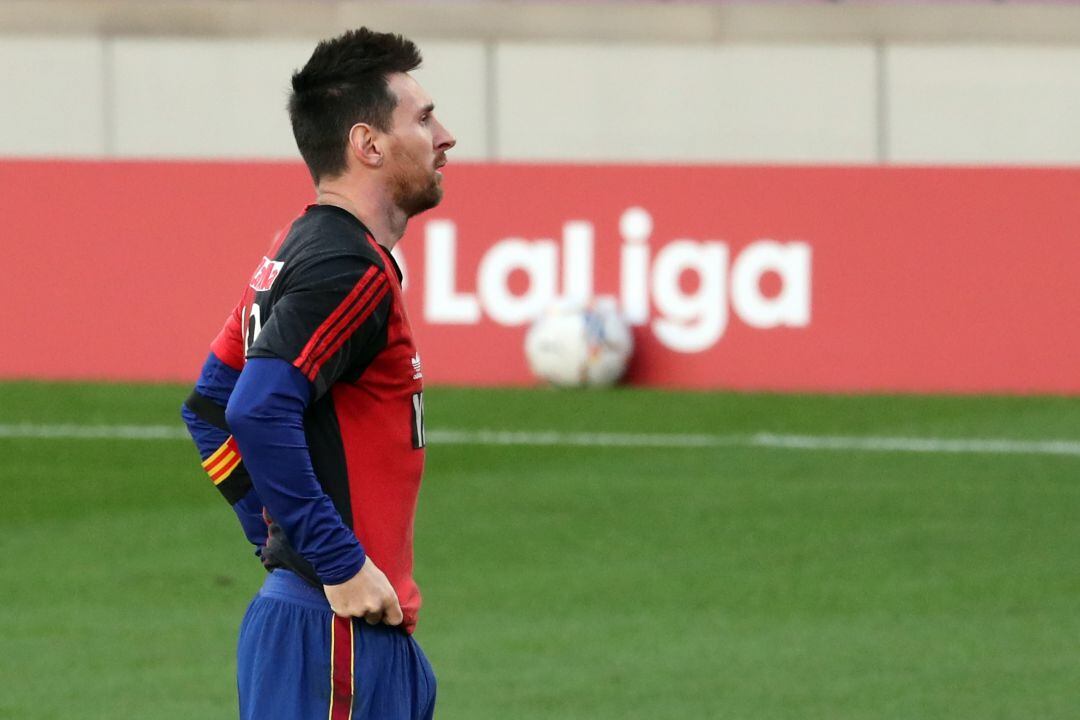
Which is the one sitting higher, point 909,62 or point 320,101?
point 909,62

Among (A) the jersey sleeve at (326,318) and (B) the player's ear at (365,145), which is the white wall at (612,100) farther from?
(A) the jersey sleeve at (326,318)

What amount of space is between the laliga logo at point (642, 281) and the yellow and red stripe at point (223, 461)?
10.8 metres

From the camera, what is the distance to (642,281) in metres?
15.1

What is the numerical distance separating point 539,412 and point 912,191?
9.84ft

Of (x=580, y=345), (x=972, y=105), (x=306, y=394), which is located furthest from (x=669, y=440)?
(x=972, y=105)

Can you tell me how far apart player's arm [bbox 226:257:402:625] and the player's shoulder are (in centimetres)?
1

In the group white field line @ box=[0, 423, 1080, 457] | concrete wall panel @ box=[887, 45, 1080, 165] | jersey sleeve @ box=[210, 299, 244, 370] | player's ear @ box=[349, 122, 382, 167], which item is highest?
concrete wall panel @ box=[887, 45, 1080, 165]

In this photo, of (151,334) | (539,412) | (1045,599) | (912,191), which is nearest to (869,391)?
(912,191)

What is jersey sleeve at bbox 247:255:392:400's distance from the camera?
11.7 ft

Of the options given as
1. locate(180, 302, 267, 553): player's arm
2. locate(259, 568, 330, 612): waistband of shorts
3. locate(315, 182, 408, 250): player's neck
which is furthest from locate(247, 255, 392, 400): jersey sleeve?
locate(180, 302, 267, 553): player's arm

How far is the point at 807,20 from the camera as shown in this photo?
74.6 feet

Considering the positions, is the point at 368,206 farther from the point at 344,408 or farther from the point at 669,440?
the point at 669,440

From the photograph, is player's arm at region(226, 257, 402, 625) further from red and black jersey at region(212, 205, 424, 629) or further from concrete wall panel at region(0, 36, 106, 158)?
concrete wall panel at region(0, 36, 106, 158)

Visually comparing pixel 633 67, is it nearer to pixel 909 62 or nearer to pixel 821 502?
pixel 909 62
